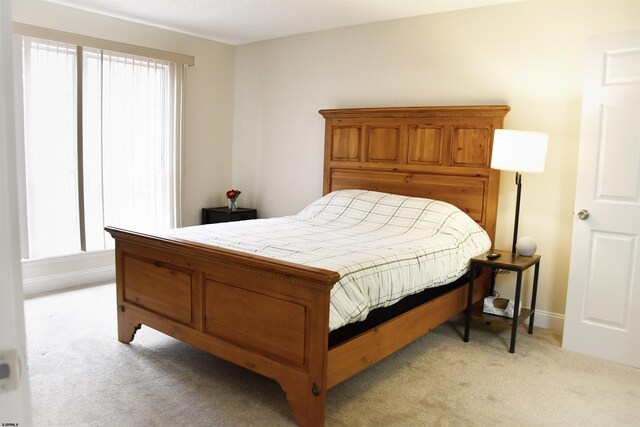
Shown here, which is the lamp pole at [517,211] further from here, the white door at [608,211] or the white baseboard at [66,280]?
the white baseboard at [66,280]

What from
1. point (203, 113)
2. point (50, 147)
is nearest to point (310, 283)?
point (50, 147)

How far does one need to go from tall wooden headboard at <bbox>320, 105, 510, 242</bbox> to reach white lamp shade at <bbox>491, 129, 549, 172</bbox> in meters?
0.41

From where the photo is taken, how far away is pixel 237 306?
97.2 inches

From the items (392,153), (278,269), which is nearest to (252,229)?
(278,269)

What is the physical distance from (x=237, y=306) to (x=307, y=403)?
58 centimetres

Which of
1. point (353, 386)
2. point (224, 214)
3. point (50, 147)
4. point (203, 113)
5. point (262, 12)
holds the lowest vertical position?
point (353, 386)

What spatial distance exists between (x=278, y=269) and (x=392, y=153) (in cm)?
225

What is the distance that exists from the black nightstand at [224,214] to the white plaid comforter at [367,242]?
1.22m

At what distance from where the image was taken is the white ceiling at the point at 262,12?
3891 mm

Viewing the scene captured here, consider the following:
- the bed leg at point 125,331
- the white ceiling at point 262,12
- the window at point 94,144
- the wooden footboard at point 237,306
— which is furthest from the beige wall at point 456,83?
the bed leg at point 125,331

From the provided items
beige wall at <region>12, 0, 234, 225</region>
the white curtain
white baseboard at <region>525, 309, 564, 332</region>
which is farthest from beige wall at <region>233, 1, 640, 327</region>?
the white curtain

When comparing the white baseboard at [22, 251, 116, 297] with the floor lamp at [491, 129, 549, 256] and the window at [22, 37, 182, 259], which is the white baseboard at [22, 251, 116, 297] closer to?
the window at [22, 37, 182, 259]

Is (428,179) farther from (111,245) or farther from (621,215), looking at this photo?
(111,245)

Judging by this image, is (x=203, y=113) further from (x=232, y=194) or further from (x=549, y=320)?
(x=549, y=320)
